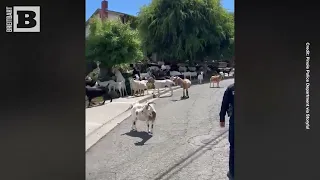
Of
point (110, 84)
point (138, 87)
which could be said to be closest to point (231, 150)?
point (138, 87)

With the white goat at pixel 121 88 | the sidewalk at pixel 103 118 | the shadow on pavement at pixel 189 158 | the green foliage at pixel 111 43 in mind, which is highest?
the green foliage at pixel 111 43

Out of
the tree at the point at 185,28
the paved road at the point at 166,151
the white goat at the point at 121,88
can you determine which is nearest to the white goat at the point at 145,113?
the paved road at the point at 166,151

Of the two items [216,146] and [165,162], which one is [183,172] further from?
[216,146]

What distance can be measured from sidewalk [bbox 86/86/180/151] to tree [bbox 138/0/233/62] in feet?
20.6

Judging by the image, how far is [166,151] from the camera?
4.70 metres

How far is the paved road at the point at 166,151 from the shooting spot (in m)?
3.92

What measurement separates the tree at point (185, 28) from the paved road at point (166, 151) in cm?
707

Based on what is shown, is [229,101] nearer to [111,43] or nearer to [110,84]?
[110,84]

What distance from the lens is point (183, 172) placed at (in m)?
3.96

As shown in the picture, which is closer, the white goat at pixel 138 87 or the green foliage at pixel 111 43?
Result: the white goat at pixel 138 87

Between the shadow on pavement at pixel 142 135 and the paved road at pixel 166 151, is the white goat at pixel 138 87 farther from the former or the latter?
the shadow on pavement at pixel 142 135

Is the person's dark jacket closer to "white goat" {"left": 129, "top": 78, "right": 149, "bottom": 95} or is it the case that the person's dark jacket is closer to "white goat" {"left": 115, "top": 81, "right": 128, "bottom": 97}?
"white goat" {"left": 129, "top": 78, "right": 149, "bottom": 95}

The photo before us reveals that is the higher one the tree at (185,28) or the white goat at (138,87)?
the tree at (185,28)

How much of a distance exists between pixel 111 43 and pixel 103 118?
433 centimetres
